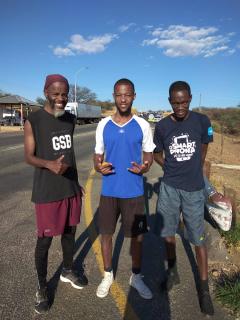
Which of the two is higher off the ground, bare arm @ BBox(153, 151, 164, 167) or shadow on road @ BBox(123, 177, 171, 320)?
bare arm @ BBox(153, 151, 164, 167)

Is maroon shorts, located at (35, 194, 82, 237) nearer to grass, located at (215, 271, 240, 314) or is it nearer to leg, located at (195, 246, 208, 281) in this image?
leg, located at (195, 246, 208, 281)

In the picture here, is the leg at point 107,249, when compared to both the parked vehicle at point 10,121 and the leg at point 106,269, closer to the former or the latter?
the leg at point 106,269

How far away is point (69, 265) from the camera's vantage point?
13.7 feet

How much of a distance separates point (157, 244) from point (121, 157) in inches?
86.6

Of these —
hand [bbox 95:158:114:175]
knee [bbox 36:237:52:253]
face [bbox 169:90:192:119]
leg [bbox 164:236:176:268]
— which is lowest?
leg [bbox 164:236:176:268]

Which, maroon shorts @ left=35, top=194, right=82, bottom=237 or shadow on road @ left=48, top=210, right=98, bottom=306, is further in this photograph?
shadow on road @ left=48, top=210, right=98, bottom=306

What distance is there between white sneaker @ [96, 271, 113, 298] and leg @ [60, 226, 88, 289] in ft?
0.77

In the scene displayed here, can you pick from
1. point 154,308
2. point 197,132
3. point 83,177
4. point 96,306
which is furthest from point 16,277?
point 83,177

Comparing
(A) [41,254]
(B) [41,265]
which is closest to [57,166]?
(A) [41,254]

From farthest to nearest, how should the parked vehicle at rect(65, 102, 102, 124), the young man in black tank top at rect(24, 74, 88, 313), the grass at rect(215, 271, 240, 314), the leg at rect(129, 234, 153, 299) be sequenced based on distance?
the parked vehicle at rect(65, 102, 102, 124) < the leg at rect(129, 234, 153, 299) < the grass at rect(215, 271, 240, 314) < the young man in black tank top at rect(24, 74, 88, 313)

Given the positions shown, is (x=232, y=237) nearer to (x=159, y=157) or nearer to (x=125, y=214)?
(x=159, y=157)

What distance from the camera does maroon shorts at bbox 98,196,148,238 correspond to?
3.89 meters

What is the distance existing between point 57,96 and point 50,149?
47 centimetres

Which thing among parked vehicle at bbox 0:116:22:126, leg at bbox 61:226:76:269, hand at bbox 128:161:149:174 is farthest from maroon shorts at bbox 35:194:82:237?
parked vehicle at bbox 0:116:22:126
